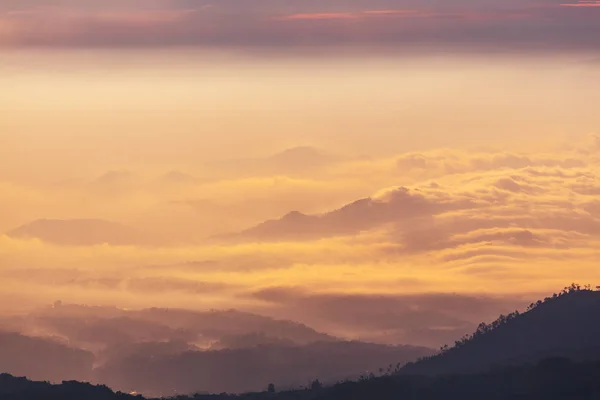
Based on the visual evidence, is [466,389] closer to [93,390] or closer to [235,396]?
[235,396]

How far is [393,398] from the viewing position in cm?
Result: 18100

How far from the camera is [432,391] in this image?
180250 mm

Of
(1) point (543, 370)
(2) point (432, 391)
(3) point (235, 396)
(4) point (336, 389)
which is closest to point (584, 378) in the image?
(1) point (543, 370)

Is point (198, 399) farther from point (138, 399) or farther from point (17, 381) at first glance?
point (17, 381)

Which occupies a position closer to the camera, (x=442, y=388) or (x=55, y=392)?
(x=442, y=388)

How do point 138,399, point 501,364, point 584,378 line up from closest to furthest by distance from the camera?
point 584,378, point 138,399, point 501,364

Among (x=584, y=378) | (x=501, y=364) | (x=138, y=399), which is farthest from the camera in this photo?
(x=501, y=364)

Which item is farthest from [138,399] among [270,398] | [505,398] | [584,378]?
[584,378]

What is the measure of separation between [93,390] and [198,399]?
1641 cm

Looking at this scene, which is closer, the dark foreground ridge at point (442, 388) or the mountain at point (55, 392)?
the dark foreground ridge at point (442, 388)

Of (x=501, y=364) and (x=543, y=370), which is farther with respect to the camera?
(x=501, y=364)

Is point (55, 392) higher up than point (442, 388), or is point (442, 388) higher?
point (55, 392)

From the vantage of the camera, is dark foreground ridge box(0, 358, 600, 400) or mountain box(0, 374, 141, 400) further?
mountain box(0, 374, 141, 400)

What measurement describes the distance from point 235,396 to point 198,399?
5923 millimetres
